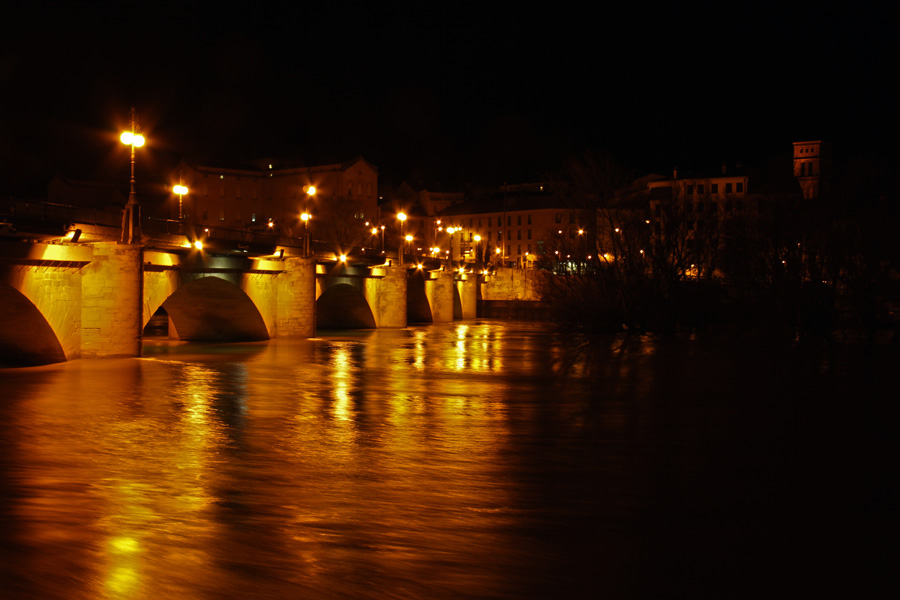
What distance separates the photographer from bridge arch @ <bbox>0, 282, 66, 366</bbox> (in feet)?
84.6

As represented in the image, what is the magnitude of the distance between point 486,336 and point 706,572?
4496 centimetres

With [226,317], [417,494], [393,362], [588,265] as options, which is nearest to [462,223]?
[588,265]

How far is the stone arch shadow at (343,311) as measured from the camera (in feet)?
200

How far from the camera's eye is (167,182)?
3602 inches

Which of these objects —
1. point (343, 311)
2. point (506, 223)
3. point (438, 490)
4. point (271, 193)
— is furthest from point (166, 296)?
point (506, 223)

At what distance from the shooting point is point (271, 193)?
100562mm

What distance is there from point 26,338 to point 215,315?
16.7 meters

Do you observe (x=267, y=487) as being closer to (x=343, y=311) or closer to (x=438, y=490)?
(x=438, y=490)

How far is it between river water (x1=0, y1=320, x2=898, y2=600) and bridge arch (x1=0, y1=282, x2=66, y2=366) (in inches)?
133

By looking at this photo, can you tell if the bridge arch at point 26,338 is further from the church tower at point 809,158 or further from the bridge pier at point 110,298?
the church tower at point 809,158

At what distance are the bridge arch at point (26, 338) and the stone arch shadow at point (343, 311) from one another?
33448mm

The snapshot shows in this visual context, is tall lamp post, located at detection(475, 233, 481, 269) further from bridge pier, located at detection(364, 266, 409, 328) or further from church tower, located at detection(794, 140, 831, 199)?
church tower, located at detection(794, 140, 831, 199)

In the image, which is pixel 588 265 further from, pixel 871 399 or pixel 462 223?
pixel 462 223

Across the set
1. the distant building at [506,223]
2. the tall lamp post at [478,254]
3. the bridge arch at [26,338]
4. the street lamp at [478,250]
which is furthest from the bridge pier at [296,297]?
the distant building at [506,223]
